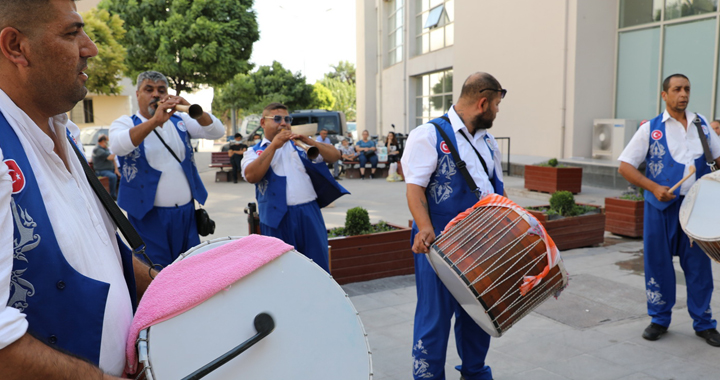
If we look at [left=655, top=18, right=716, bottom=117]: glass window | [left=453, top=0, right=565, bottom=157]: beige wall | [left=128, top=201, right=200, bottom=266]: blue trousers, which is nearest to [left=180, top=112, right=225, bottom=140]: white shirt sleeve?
[left=128, top=201, right=200, bottom=266]: blue trousers

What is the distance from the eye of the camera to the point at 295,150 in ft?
15.7

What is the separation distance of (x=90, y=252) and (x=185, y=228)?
3171 millimetres

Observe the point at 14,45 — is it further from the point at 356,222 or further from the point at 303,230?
the point at 356,222

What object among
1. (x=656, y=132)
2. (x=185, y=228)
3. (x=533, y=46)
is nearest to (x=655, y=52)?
(x=533, y=46)

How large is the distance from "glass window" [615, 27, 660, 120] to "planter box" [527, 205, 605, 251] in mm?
7877

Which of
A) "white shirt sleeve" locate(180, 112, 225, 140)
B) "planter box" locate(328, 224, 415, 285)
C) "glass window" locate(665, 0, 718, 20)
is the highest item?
"glass window" locate(665, 0, 718, 20)

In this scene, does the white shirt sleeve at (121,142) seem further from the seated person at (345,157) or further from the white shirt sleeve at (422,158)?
the seated person at (345,157)

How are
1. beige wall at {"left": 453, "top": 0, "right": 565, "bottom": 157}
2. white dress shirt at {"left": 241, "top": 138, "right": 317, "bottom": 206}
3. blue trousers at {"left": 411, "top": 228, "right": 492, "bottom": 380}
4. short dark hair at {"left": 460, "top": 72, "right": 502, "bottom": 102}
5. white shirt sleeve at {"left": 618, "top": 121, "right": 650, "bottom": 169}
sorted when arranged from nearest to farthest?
blue trousers at {"left": 411, "top": 228, "right": 492, "bottom": 380}, short dark hair at {"left": 460, "top": 72, "right": 502, "bottom": 102}, white dress shirt at {"left": 241, "top": 138, "right": 317, "bottom": 206}, white shirt sleeve at {"left": 618, "top": 121, "right": 650, "bottom": 169}, beige wall at {"left": 453, "top": 0, "right": 565, "bottom": 157}

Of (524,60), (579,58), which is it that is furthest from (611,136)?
(524,60)

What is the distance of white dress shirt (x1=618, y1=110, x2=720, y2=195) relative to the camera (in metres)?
4.57

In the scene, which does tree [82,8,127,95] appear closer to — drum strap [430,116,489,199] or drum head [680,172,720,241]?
A: drum strap [430,116,489,199]

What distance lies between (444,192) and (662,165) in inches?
87.2

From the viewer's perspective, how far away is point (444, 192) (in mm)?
3566

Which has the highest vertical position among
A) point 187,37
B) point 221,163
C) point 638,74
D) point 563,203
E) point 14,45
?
point 187,37
